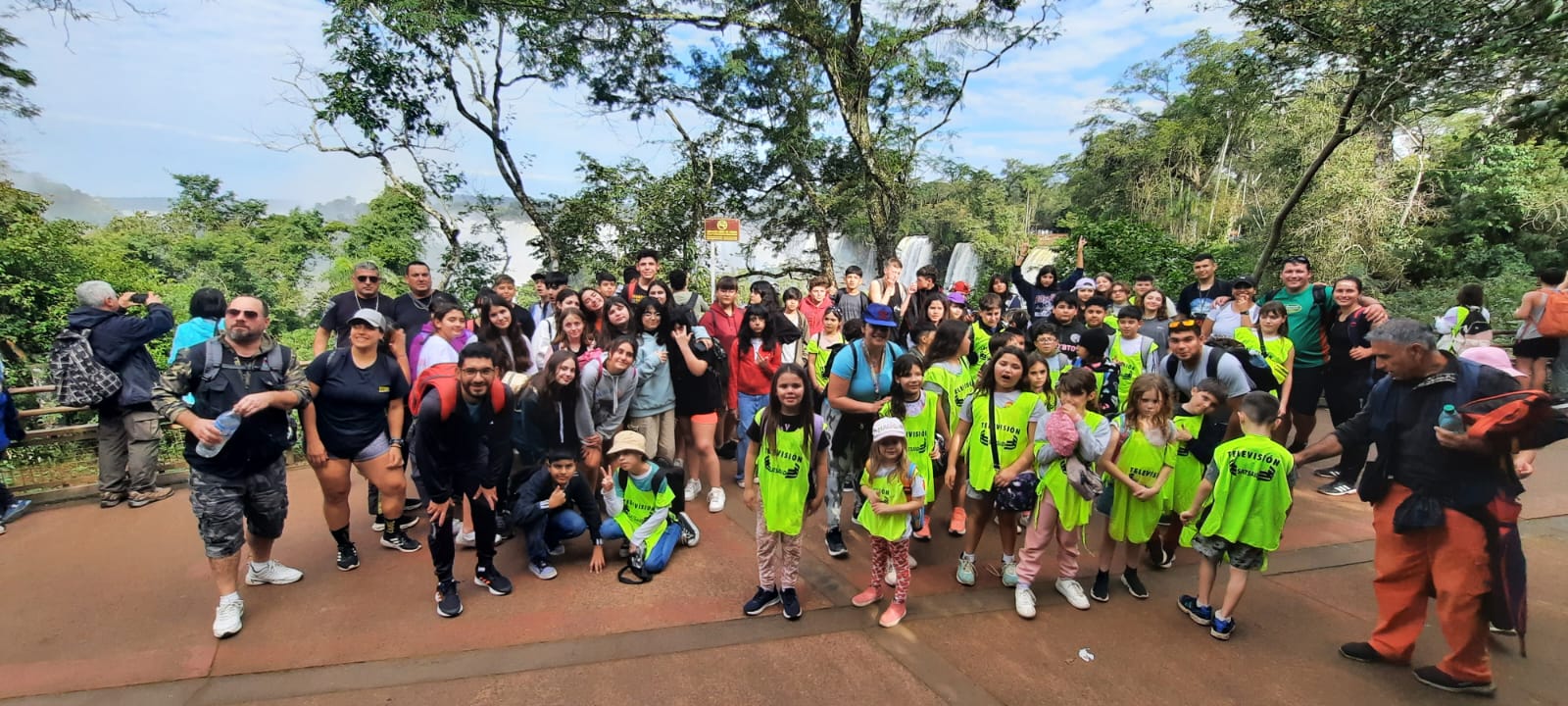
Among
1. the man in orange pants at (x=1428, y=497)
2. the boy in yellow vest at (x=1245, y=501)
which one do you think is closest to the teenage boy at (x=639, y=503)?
the boy in yellow vest at (x=1245, y=501)

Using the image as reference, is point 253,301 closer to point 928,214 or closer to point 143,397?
point 143,397

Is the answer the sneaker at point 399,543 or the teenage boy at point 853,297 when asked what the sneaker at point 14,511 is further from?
the teenage boy at point 853,297

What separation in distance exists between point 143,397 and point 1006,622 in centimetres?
614

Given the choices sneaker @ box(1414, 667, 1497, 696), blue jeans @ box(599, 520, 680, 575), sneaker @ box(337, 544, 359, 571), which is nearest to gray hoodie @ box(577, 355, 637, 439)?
blue jeans @ box(599, 520, 680, 575)

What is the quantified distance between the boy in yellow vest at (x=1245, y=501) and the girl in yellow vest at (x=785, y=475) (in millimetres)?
1875

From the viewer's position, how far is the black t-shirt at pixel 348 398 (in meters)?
3.56

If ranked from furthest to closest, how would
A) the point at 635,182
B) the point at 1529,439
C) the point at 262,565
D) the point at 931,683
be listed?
the point at 635,182 → the point at 262,565 → the point at 931,683 → the point at 1529,439

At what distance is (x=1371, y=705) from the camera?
104 inches

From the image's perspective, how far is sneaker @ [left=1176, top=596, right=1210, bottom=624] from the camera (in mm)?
3172

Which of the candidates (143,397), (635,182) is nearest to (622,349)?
(143,397)

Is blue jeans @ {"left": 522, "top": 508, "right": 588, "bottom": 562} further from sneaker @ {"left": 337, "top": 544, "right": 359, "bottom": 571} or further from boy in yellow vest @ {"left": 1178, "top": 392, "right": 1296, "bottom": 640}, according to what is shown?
boy in yellow vest @ {"left": 1178, "top": 392, "right": 1296, "bottom": 640}

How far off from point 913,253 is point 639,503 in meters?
26.2

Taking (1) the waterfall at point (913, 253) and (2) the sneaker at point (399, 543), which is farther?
(1) the waterfall at point (913, 253)

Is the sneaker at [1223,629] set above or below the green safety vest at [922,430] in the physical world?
below
